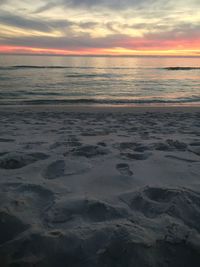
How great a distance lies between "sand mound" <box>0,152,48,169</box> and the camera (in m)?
3.50

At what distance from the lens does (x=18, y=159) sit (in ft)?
12.1

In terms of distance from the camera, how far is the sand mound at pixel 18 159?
3500 millimetres

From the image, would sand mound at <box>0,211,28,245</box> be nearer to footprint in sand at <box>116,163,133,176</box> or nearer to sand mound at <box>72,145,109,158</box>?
footprint in sand at <box>116,163,133,176</box>

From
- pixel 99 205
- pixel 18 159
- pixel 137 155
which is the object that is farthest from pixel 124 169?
pixel 18 159

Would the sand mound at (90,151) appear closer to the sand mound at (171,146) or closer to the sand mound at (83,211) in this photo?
the sand mound at (171,146)

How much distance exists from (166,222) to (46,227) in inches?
38.0

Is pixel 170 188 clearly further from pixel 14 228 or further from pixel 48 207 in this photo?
pixel 14 228

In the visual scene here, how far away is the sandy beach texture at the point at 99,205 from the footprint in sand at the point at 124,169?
0.01 meters

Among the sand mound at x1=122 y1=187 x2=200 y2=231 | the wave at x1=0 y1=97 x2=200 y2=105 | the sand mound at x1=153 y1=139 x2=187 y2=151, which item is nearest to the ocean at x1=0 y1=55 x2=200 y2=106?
the wave at x1=0 y1=97 x2=200 y2=105

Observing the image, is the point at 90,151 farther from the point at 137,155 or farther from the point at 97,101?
the point at 97,101

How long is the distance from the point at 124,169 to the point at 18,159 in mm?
1422

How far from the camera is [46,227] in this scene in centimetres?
216

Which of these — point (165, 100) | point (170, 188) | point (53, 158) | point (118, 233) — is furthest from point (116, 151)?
point (165, 100)

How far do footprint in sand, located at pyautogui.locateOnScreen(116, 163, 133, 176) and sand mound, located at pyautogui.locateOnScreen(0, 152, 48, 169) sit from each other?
3.48 ft
